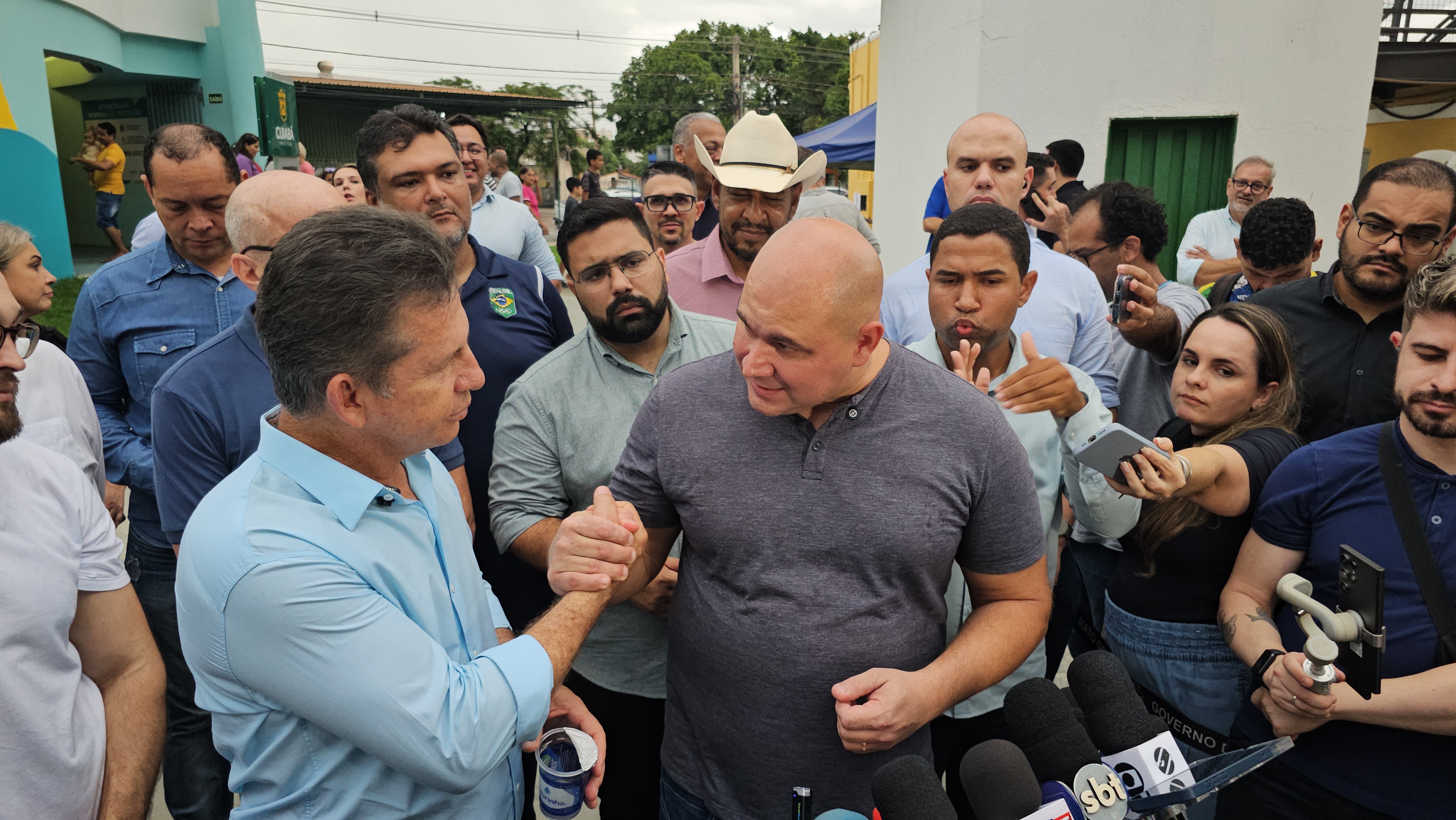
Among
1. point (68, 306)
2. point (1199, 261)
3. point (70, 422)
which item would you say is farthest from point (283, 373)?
point (68, 306)

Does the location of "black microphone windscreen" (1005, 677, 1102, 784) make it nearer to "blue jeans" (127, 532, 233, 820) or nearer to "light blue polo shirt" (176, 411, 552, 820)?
"light blue polo shirt" (176, 411, 552, 820)

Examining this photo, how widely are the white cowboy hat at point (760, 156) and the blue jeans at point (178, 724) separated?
268cm

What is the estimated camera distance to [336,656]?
54.5 inches

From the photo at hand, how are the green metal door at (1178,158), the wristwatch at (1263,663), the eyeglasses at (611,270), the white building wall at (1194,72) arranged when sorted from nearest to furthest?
1. the wristwatch at (1263,663)
2. the eyeglasses at (611,270)
3. the white building wall at (1194,72)
4. the green metal door at (1178,158)

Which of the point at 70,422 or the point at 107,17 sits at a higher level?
the point at 107,17

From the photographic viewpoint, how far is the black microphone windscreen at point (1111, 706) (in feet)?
4.55

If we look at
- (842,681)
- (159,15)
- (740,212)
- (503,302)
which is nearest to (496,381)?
(503,302)

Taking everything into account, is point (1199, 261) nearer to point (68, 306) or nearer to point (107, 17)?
point (68, 306)

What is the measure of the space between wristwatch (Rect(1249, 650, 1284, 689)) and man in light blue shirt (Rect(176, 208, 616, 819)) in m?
1.78

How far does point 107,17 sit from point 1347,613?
18.4 meters

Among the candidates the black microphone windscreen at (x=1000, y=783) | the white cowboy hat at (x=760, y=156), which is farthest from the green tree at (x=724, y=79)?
the black microphone windscreen at (x=1000, y=783)

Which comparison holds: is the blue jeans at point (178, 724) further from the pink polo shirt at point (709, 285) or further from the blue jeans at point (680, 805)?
the pink polo shirt at point (709, 285)

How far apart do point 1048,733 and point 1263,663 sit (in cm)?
116

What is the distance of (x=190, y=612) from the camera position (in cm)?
148
